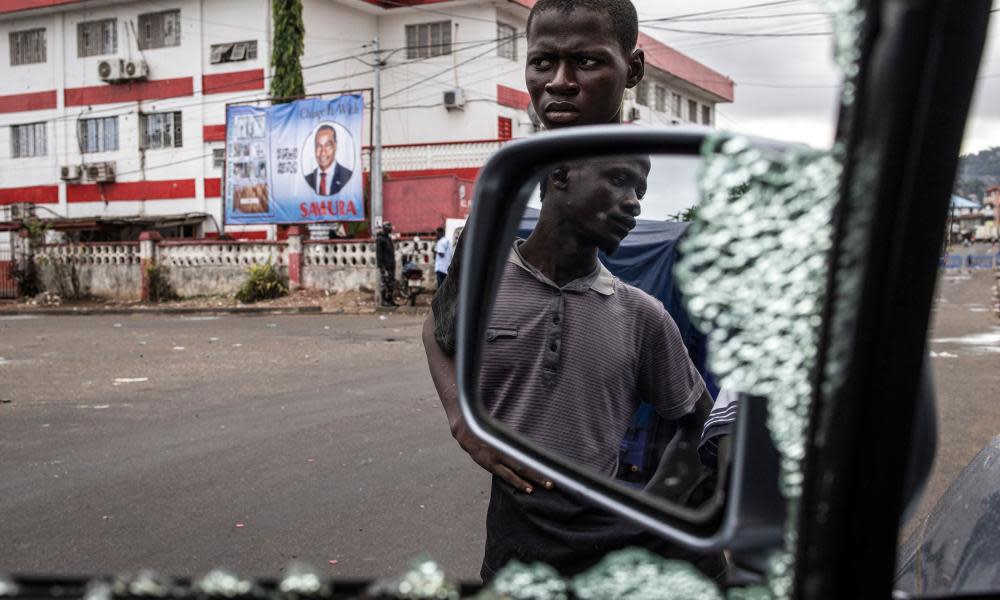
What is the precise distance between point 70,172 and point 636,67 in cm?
2729

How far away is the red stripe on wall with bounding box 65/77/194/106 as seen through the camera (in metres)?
24.6

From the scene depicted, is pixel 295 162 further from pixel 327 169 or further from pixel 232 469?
pixel 232 469

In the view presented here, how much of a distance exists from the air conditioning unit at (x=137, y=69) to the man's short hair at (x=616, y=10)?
25.4 meters

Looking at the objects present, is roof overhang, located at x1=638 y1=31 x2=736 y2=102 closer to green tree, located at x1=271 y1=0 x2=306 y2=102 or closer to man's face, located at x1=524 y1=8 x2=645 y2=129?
man's face, located at x1=524 y1=8 x2=645 y2=129

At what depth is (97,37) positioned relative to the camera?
25531 mm

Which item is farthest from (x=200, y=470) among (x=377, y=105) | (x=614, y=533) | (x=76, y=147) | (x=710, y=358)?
(x=76, y=147)

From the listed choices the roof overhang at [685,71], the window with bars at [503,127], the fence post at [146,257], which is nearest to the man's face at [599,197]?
the roof overhang at [685,71]

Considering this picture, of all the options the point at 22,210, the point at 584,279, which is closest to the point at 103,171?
the point at 22,210

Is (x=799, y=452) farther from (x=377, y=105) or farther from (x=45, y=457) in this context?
(x=377, y=105)

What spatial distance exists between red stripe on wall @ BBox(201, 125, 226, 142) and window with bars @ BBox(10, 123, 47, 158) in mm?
5563

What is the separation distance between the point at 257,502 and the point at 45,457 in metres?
1.67

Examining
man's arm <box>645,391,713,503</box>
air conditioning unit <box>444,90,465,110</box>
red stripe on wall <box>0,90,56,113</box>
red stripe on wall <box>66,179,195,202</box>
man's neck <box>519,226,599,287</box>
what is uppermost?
air conditioning unit <box>444,90,465,110</box>

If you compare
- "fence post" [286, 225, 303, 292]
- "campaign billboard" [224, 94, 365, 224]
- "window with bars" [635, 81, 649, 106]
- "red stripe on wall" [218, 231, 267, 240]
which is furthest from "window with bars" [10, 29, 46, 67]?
"window with bars" [635, 81, 649, 106]

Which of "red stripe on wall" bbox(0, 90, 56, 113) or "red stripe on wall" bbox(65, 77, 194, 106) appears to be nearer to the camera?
"red stripe on wall" bbox(65, 77, 194, 106)
